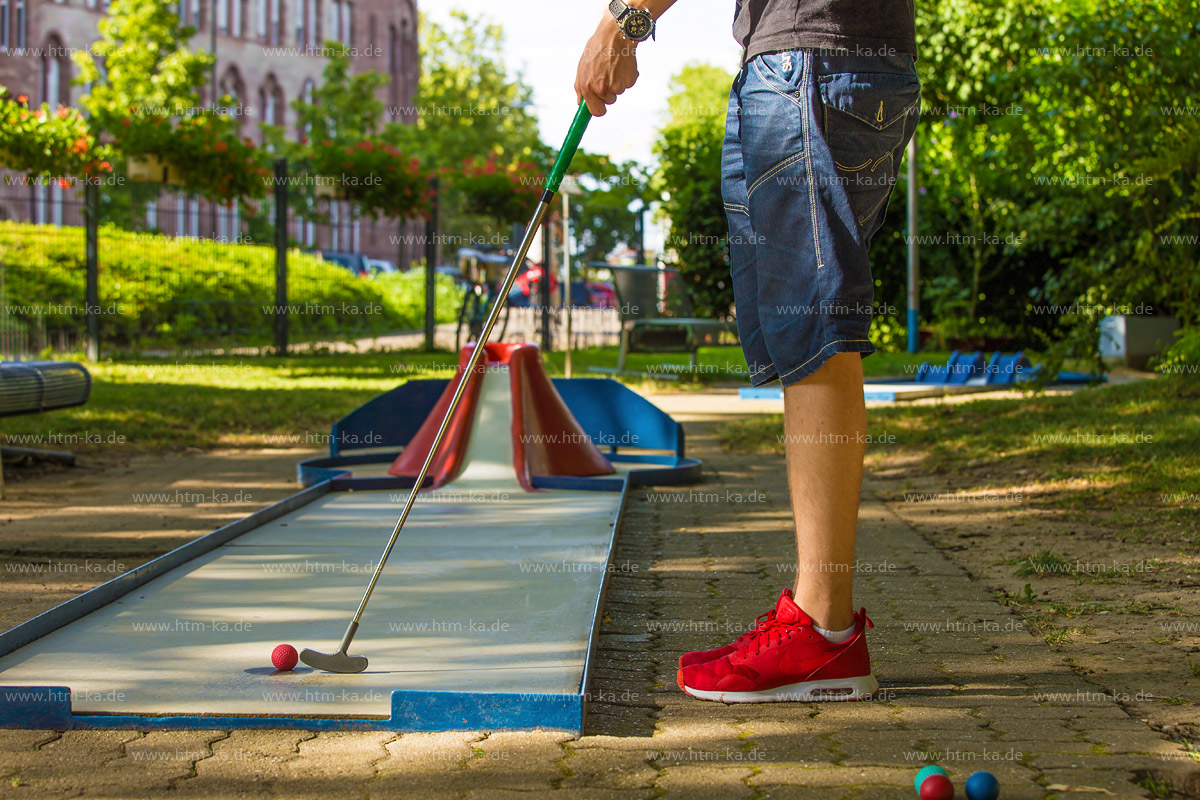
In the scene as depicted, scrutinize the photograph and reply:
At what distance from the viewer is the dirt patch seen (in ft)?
12.3

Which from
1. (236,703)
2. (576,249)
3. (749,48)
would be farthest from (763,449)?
(576,249)

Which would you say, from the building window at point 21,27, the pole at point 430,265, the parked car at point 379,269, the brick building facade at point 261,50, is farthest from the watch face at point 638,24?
the building window at point 21,27

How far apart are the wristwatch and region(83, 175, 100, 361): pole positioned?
11797mm

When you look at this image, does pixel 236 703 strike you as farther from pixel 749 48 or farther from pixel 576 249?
pixel 576 249

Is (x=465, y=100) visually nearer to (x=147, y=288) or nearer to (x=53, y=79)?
(x=53, y=79)

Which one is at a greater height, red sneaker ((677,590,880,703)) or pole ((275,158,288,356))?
pole ((275,158,288,356))

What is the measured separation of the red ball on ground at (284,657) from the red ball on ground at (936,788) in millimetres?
1438

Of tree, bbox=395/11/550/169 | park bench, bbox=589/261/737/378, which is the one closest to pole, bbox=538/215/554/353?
park bench, bbox=589/261/737/378

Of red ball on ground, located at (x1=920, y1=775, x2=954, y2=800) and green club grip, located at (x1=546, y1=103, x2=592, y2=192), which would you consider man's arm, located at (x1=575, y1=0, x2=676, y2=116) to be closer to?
green club grip, located at (x1=546, y1=103, x2=592, y2=192)

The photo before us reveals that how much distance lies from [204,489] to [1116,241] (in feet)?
33.4

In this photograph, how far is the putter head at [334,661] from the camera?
253 centimetres

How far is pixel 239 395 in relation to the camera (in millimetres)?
9414

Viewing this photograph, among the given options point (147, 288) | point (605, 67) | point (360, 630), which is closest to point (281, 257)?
point (147, 288)

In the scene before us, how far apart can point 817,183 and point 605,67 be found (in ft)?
1.98
